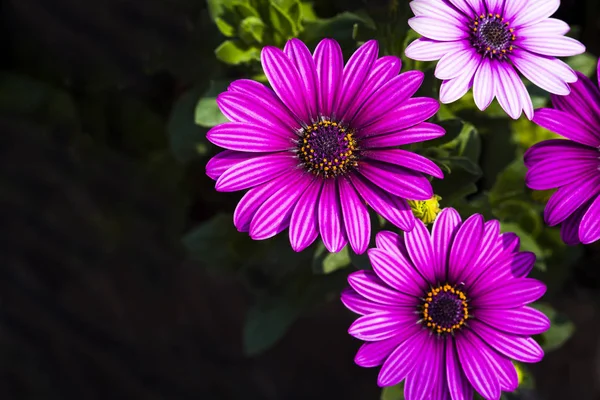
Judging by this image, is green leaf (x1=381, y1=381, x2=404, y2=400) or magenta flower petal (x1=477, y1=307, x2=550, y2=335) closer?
magenta flower petal (x1=477, y1=307, x2=550, y2=335)

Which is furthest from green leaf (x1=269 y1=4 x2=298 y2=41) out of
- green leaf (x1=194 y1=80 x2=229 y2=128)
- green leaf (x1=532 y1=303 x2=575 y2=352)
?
green leaf (x1=532 y1=303 x2=575 y2=352)

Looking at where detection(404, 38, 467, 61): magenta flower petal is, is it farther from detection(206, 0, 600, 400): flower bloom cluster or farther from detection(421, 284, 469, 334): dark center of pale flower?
detection(421, 284, 469, 334): dark center of pale flower

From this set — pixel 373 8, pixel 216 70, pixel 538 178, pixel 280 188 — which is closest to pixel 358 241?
pixel 280 188

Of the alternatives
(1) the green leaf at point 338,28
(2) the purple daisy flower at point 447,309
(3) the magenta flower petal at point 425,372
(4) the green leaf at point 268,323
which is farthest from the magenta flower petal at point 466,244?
(4) the green leaf at point 268,323

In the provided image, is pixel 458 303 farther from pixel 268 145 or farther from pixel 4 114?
pixel 4 114

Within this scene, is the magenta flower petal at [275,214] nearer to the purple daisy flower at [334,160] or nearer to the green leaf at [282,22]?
the purple daisy flower at [334,160]

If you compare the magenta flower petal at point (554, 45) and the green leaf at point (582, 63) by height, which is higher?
the green leaf at point (582, 63)
